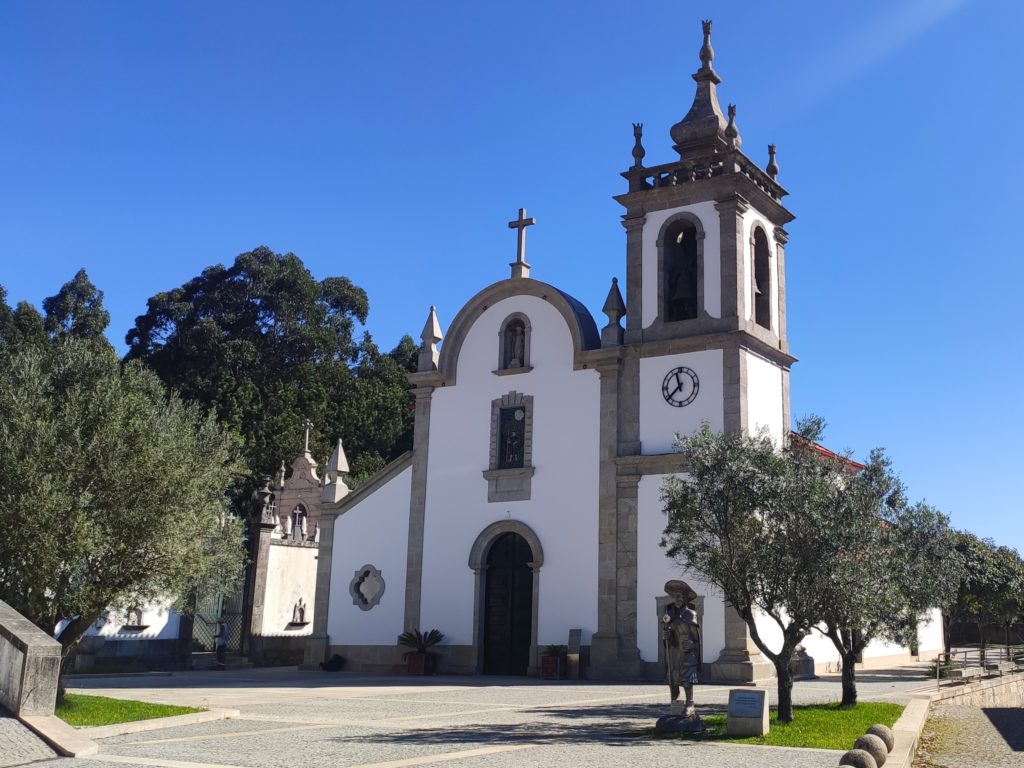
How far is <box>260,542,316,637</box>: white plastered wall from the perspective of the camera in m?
30.7

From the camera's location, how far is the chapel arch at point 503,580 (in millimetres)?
25859

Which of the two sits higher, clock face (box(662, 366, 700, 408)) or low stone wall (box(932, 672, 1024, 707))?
clock face (box(662, 366, 700, 408))

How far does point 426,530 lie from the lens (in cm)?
2798

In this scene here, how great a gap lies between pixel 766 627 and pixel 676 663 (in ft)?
38.5

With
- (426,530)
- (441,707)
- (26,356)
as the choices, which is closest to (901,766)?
(441,707)

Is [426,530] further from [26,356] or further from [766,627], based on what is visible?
[26,356]

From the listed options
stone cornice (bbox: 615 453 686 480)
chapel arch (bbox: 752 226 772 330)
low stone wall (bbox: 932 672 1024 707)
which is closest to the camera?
low stone wall (bbox: 932 672 1024 707)

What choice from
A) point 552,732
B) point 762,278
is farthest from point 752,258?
point 552,732

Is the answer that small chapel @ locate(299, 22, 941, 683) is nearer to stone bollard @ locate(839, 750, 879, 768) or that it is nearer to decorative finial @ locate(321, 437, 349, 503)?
decorative finial @ locate(321, 437, 349, 503)

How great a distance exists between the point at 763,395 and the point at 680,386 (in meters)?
2.15

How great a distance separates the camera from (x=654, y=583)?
79.1ft

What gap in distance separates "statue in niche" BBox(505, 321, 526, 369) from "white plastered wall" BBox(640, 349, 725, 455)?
370 cm

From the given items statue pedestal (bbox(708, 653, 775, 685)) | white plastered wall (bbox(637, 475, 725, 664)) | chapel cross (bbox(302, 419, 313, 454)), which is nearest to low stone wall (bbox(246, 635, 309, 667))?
white plastered wall (bbox(637, 475, 725, 664))

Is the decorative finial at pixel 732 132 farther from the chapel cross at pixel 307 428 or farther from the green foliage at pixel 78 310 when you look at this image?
the green foliage at pixel 78 310
